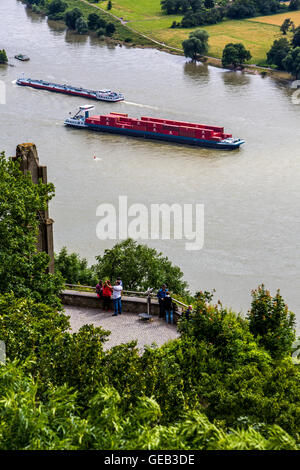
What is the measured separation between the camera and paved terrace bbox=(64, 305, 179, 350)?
20.2 metres

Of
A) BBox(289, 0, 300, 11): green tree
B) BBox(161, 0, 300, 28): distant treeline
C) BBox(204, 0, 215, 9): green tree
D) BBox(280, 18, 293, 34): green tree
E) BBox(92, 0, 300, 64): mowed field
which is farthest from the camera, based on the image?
BBox(204, 0, 215, 9): green tree

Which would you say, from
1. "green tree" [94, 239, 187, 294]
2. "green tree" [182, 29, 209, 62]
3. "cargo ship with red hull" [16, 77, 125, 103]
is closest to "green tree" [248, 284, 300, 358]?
"green tree" [94, 239, 187, 294]

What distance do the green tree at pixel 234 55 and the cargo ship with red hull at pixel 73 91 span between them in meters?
15.0

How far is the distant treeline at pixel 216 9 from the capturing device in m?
99.2

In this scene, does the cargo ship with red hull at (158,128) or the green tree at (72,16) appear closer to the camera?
the cargo ship with red hull at (158,128)

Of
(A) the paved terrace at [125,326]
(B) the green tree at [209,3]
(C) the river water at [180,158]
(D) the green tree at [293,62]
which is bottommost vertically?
(C) the river water at [180,158]

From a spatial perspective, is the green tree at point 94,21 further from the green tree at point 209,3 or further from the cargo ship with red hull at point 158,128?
the cargo ship with red hull at point 158,128

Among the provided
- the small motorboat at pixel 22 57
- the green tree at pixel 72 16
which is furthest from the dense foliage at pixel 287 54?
the green tree at pixel 72 16

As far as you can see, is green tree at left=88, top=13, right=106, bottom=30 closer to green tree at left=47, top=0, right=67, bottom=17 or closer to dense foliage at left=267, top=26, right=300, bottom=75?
green tree at left=47, top=0, right=67, bottom=17

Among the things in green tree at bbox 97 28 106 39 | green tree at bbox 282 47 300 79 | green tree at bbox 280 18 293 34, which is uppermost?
green tree at bbox 280 18 293 34

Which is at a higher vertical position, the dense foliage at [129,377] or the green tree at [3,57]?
the dense foliage at [129,377]

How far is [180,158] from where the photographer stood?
58.2 m

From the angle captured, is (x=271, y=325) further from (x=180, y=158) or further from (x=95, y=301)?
(x=180, y=158)

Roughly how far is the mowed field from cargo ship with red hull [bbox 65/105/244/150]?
2469 centimetres
